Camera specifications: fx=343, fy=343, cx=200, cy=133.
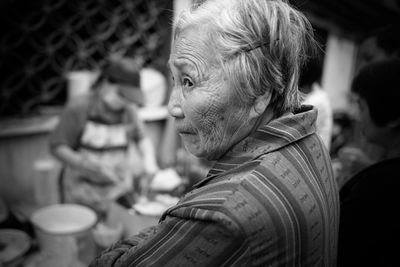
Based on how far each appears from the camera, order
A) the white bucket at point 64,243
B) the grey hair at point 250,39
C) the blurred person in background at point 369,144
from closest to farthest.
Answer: the grey hair at point 250,39
the white bucket at point 64,243
the blurred person in background at point 369,144

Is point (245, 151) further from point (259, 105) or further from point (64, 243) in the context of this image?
point (64, 243)

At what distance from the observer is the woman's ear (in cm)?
104

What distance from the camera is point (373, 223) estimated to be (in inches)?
56.6

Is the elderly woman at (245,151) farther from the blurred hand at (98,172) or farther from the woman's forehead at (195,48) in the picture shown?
the blurred hand at (98,172)

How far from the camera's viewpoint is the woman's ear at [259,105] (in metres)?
1.04

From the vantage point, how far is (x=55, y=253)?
1.99 metres

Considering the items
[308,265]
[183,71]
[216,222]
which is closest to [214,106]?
[183,71]

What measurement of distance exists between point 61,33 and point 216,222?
3.93 m

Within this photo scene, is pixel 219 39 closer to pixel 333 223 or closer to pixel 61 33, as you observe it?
pixel 333 223

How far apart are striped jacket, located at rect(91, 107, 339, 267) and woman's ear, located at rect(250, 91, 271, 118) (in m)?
0.06

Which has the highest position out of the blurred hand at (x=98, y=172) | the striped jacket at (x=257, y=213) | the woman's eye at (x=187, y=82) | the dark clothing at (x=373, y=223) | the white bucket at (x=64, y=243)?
the woman's eye at (x=187, y=82)

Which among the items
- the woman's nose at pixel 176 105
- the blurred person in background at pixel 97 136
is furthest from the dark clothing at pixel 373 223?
the blurred person in background at pixel 97 136

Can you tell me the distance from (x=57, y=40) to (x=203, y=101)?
12.1 feet

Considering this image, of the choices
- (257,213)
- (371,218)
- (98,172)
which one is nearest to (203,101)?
(257,213)
